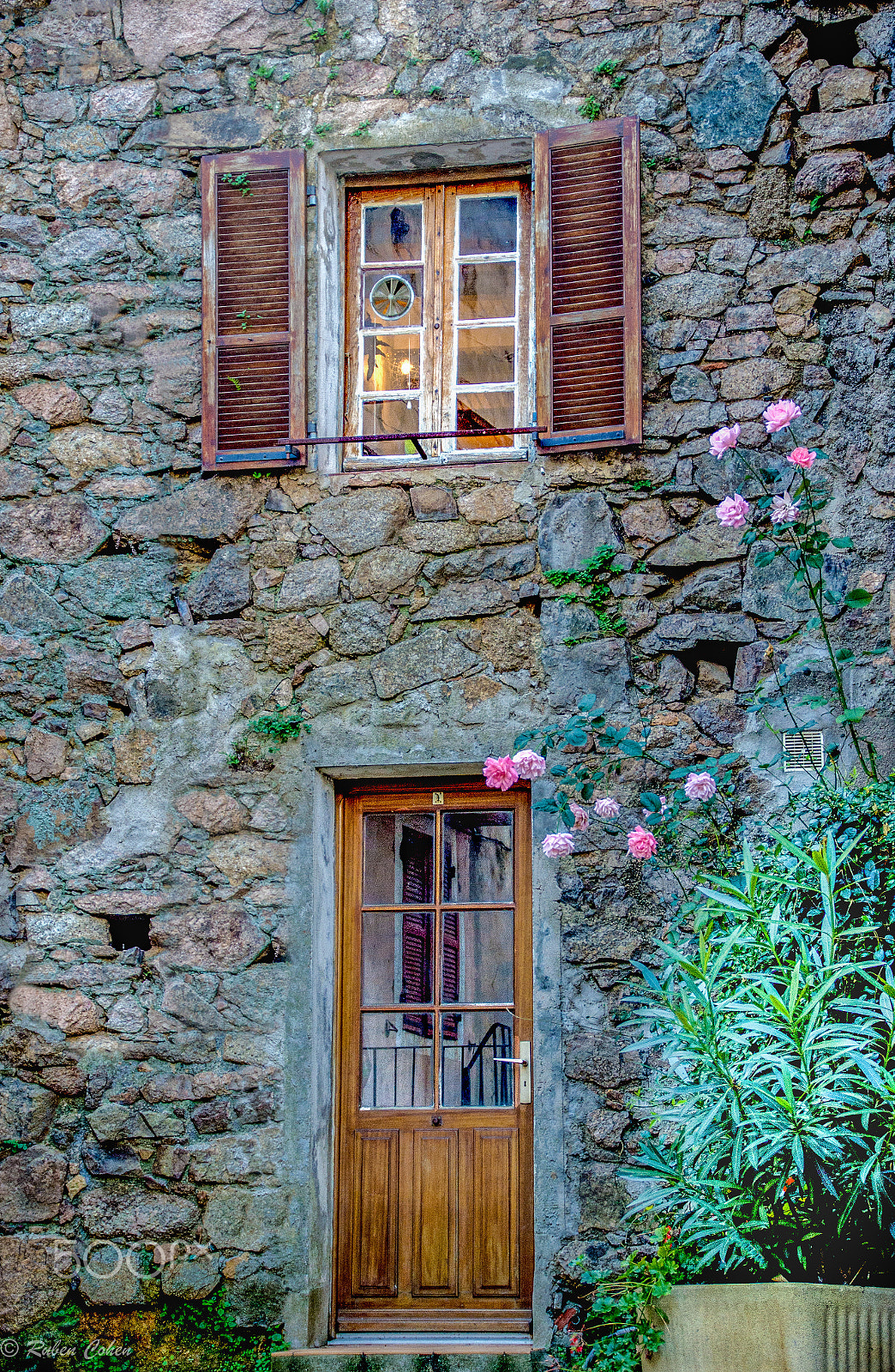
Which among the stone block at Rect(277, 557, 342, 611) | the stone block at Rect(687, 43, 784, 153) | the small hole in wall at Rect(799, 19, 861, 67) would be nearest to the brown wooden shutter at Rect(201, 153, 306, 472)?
the stone block at Rect(277, 557, 342, 611)

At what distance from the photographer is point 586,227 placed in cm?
517

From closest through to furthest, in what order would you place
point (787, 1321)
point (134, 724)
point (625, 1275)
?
point (787, 1321) → point (625, 1275) → point (134, 724)

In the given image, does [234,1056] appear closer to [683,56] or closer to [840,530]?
[840,530]

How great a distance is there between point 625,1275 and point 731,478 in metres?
2.51

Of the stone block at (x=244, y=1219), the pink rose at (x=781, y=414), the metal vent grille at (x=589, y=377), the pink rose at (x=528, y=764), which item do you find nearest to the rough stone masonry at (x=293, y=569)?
the stone block at (x=244, y=1219)

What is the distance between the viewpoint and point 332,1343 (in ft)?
15.4

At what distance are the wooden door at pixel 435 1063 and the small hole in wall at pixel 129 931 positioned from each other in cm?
65

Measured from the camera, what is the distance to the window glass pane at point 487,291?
17.8 ft

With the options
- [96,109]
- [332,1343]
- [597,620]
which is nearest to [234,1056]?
[332,1343]

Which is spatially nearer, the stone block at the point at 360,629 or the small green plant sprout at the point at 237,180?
the stone block at the point at 360,629

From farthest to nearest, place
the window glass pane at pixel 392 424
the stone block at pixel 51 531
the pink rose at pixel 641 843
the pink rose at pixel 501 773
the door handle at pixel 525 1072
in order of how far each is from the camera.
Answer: the window glass pane at pixel 392 424 → the stone block at pixel 51 531 → the door handle at pixel 525 1072 → the pink rose at pixel 501 773 → the pink rose at pixel 641 843

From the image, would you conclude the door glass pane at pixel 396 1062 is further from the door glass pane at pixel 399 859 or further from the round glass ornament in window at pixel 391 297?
the round glass ornament in window at pixel 391 297

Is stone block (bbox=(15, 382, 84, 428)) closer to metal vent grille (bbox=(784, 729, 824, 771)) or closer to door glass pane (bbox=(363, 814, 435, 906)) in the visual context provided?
door glass pane (bbox=(363, 814, 435, 906))

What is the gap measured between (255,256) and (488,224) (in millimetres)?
861
